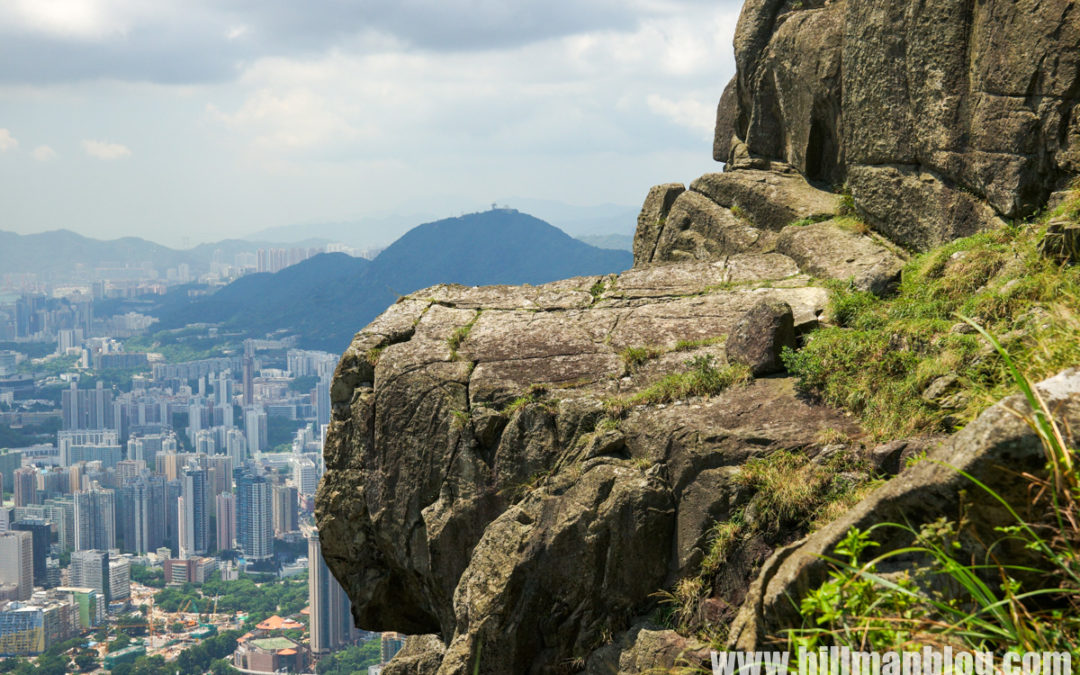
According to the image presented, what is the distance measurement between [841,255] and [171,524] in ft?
327

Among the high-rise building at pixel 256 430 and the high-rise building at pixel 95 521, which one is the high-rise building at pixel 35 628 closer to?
the high-rise building at pixel 95 521

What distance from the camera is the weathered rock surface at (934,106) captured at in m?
11.4

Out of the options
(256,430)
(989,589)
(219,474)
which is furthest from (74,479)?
(989,589)

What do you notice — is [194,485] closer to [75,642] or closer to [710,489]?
[75,642]

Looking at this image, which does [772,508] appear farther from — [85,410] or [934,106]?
[85,410]

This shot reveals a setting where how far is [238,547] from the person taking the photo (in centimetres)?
9662

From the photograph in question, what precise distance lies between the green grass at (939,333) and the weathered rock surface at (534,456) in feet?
1.40

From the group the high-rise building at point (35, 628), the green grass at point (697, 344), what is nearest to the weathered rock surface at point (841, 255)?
the green grass at point (697, 344)

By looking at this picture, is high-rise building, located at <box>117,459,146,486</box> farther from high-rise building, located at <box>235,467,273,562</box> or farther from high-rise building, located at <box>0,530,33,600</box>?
high-rise building, located at <box>0,530,33,600</box>

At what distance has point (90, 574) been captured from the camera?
75.6 metres

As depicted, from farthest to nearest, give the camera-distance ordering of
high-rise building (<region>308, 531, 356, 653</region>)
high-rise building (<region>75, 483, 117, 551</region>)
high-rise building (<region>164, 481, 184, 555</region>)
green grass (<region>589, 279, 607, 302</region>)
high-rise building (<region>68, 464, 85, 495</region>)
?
high-rise building (<region>68, 464, 85, 495</region>) → high-rise building (<region>164, 481, 184, 555</region>) → high-rise building (<region>75, 483, 117, 551</region>) → high-rise building (<region>308, 531, 356, 653</region>) → green grass (<region>589, 279, 607, 302</region>)

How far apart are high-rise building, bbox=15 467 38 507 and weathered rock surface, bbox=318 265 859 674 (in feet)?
345

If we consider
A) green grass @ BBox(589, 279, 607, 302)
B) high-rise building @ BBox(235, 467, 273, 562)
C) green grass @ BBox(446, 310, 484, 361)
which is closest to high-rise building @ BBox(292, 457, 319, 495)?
high-rise building @ BBox(235, 467, 273, 562)

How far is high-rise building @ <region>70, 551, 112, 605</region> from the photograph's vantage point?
7506 cm
